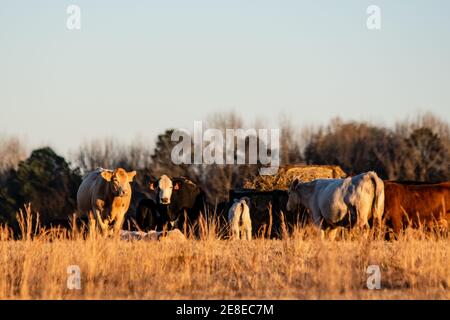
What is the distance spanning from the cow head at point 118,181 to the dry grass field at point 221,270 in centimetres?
608

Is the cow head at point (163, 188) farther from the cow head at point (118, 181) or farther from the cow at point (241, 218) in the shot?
the cow head at point (118, 181)

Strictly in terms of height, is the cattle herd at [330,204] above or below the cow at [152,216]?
above

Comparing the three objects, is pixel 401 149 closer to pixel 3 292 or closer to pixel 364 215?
pixel 364 215

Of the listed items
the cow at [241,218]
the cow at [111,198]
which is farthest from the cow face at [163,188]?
the cow at [111,198]

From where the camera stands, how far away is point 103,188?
23.1 m

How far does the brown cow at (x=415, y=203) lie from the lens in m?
21.5

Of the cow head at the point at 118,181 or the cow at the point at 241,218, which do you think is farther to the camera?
the cow at the point at 241,218

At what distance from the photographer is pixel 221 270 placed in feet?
46.8

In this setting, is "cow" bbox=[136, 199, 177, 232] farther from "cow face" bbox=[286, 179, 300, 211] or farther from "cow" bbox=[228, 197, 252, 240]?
"cow face" bbox=[286, 179, 300, 211]

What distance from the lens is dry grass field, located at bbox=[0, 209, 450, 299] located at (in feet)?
41.0

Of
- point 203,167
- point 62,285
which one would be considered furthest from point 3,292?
point 203,167

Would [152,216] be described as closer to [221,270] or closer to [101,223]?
[101,223]

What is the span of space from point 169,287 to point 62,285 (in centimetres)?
132
